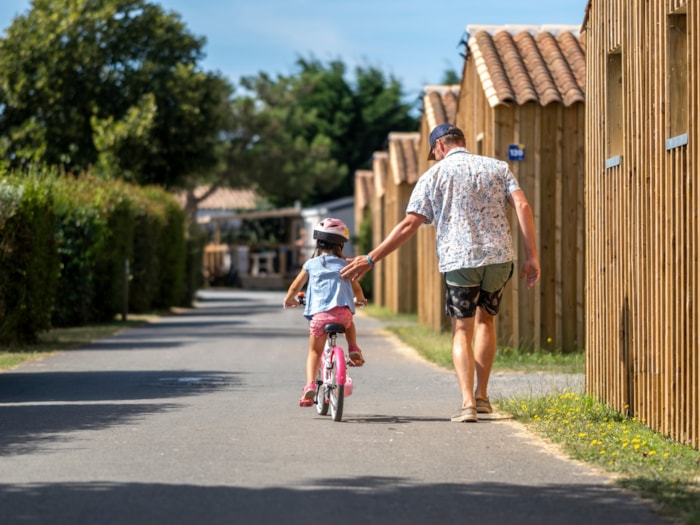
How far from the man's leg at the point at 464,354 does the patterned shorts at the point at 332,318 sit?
2.67ft

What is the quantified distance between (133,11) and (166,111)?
3746mm

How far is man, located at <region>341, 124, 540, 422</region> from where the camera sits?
33.1 ft

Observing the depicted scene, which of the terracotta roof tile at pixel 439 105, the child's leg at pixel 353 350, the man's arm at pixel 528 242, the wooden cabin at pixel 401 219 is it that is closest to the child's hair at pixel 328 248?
the child's leg at pixel 353 350

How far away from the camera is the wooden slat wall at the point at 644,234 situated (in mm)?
8492

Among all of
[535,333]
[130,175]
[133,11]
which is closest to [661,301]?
[535,333]

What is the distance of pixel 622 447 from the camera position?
28.1 feet

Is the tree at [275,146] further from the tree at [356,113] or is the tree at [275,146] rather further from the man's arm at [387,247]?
the man's arm at [387,247]

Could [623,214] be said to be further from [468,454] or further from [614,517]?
[614,517]

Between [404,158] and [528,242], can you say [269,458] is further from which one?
[404,158]

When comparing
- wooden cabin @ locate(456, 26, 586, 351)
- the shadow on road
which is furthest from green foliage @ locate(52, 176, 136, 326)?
the shadow on road

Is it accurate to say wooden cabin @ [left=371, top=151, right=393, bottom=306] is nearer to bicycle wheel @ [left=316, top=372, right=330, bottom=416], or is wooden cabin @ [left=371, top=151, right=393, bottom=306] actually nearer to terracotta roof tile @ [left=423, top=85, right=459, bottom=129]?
terracotta roof tile @ [left=423, top=85, right=459, bottom=129]

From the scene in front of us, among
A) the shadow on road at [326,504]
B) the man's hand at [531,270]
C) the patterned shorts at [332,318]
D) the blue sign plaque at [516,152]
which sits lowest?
the shadow on road at [326,504]

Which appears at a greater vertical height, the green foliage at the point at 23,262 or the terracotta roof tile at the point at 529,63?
the terracotta roof tile at the point at 529,63

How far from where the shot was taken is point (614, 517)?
6426 millimetres
